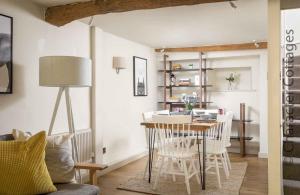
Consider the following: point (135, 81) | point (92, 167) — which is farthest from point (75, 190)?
point (135, 81)

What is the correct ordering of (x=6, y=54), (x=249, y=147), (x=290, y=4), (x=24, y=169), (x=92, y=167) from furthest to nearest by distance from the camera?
(x=249, y=147), (x=290, y=4), (x=6, y=54), (x=92, y=167), (x=24, y=169)

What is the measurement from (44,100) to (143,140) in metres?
2.90

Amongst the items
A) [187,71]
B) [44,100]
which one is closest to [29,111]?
[44,100]

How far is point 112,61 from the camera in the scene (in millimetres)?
4730

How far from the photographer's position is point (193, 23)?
13.1 ft

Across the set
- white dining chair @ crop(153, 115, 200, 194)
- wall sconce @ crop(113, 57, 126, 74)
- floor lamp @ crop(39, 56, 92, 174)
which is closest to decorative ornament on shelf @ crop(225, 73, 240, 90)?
wall sconce @ crop(113, 57, 126, 74)

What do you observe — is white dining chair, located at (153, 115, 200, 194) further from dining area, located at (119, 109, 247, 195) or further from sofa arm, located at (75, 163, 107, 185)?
sofa arm, located at (75, 163, 107, 185)

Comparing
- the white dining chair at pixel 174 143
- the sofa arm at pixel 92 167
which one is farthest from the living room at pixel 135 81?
the white dining chair at pixel 174 143

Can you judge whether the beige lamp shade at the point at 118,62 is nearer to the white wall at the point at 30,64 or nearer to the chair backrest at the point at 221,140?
the white wall at the point at 30,64

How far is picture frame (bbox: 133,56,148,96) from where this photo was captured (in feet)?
17.8

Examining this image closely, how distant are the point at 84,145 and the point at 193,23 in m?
2.27

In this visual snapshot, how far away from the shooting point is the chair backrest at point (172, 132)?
11.3 feet

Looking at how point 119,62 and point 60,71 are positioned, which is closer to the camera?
point 60,71

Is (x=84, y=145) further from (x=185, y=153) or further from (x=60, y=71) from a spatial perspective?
(x=60, y=71)
